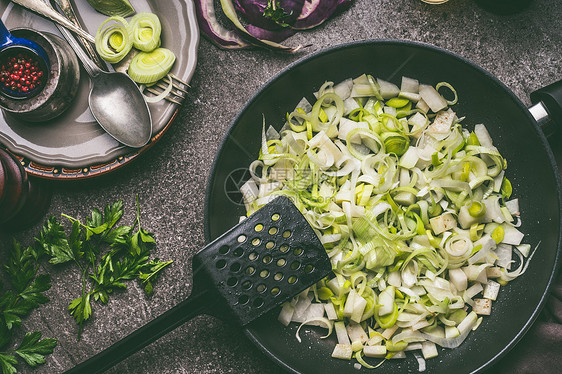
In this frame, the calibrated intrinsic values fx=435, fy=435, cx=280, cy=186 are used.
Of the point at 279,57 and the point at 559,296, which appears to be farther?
the point at 279,57

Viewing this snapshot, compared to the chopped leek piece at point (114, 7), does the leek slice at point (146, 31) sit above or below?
below

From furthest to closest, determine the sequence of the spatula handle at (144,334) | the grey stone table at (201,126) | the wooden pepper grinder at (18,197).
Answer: the grey stone table at (201,126), the wooden pepper grinder at (18,197), the spatula handle at (144,334)

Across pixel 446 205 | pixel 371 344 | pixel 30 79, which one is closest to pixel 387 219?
pixel 446 205

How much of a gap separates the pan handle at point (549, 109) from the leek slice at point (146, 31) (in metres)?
0.92

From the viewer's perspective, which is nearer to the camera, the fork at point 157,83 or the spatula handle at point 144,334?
the spatula handle at point 144,334

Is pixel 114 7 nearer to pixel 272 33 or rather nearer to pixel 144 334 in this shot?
pixel 272 33

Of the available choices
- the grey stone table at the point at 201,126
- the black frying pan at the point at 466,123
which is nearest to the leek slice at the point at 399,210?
the black frying pan at the point at 466,123

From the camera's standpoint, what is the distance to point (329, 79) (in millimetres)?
1119

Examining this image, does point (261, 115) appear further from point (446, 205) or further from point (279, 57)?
point (446, 205)

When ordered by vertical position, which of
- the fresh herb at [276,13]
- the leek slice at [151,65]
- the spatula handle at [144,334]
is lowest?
the spatula handle at [144,334]

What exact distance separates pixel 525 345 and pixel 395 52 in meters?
0.78

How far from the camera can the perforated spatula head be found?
958 mm

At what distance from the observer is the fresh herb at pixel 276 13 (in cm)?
112

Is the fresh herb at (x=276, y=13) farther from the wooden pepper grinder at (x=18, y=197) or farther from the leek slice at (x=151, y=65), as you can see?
the wooden pepper grinder at (x=18, y=197)
